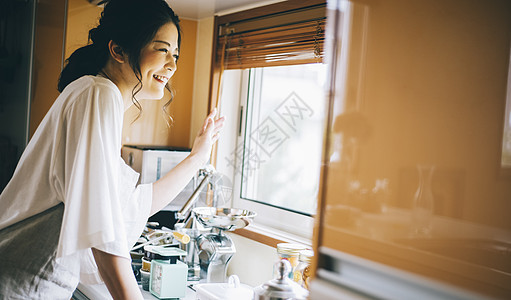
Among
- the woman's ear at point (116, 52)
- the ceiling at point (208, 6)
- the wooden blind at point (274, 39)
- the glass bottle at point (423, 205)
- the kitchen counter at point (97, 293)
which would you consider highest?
the ceiling at point (208, 6)

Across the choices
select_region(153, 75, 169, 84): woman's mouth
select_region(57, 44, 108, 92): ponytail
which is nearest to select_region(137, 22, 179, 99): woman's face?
select_region(153, 75, 169, 84): woman's mouth

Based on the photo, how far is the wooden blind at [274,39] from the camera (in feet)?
5.95

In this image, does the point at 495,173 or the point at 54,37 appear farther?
the point at 54,37

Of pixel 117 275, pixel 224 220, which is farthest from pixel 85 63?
pixel 224 220

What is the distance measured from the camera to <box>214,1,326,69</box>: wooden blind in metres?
1.81

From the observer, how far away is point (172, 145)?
2.52 m

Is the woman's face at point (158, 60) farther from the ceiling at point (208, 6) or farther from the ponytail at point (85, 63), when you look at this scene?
the ceiling at point (208, 6)

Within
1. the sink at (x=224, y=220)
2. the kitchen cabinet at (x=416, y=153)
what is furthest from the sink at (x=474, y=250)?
the sink at (x=224, y=220)

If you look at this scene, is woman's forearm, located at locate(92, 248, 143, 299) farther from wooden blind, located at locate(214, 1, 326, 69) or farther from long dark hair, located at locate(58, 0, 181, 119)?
wooden blind, located at locate(214, 1, 326, 69)

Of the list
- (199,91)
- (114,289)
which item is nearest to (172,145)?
(199,91)

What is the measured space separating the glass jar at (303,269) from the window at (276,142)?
39 centimetres

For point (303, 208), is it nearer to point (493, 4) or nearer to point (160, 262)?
point (160, 262)

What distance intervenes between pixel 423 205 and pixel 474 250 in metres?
0.08

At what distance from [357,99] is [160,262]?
1.20 meters
